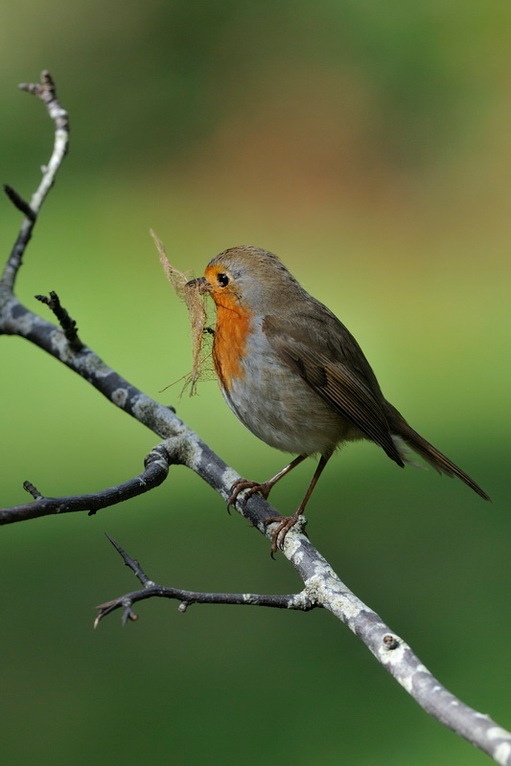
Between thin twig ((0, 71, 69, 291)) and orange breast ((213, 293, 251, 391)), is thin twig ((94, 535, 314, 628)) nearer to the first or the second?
orange breast ((213, 293, 251, 391))

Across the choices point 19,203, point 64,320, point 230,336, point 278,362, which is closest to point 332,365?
point 278,362

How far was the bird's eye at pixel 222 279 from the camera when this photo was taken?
2.66 metres

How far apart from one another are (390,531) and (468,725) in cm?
344

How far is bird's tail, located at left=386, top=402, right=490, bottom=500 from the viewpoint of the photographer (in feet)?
9.71

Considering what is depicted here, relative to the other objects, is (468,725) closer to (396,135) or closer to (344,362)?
(344,362)

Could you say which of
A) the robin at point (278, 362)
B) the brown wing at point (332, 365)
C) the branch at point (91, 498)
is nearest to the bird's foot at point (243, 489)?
the robin at point (278, 362)

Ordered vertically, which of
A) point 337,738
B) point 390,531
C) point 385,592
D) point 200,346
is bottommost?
point 337,738

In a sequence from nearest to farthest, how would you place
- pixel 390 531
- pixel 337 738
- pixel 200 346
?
pixel 200 346 → pixel 337 738 → pixel 390 531

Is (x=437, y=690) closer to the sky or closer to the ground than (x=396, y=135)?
closer to the ground

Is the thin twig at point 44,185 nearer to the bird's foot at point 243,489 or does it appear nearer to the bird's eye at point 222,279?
the bird's eye at point 222,279

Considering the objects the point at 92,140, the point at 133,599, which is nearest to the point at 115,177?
the point at 92,140

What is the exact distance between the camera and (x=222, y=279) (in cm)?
267

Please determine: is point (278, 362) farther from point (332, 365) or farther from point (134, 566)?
point (134, 566)

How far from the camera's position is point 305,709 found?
3.73 metres
